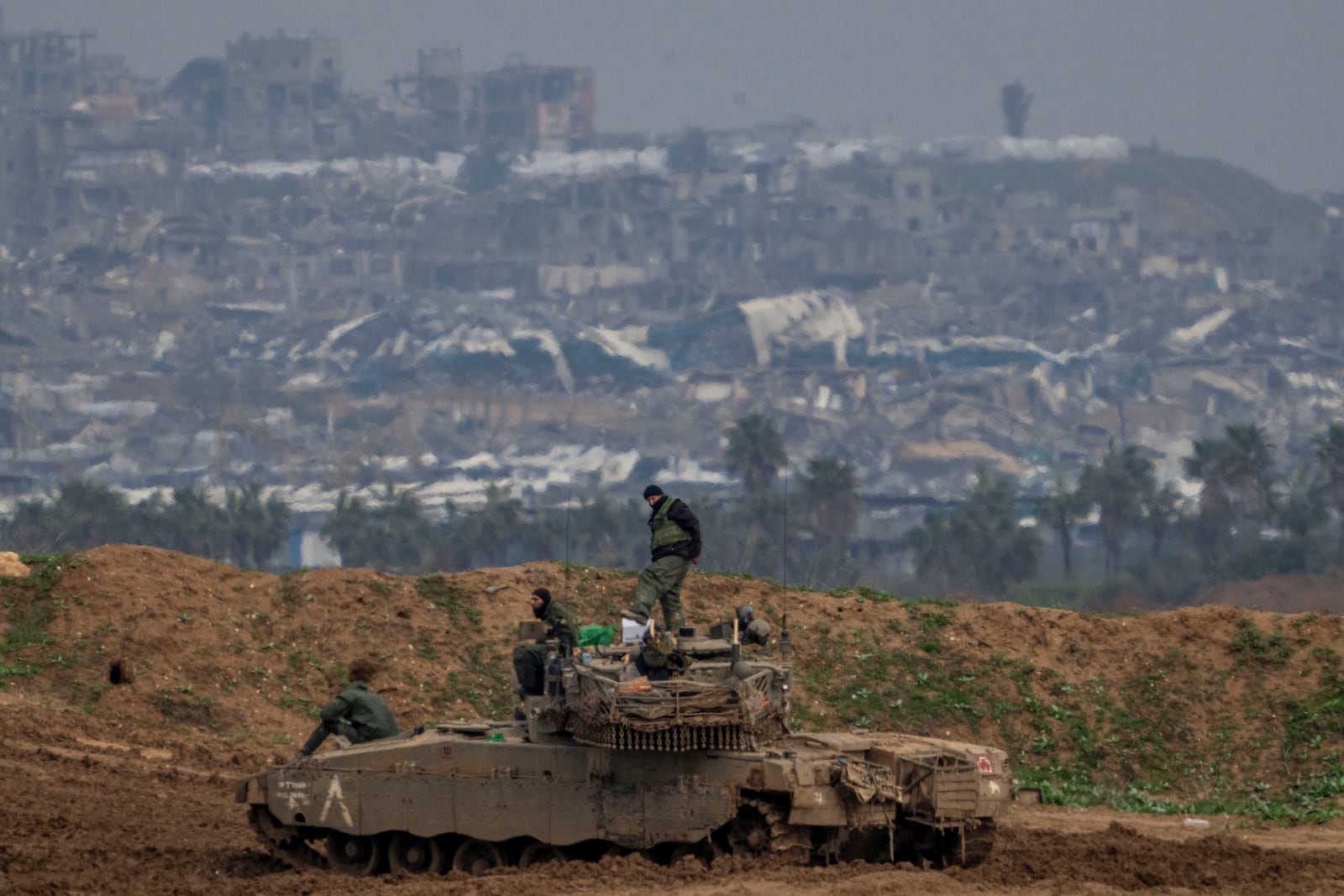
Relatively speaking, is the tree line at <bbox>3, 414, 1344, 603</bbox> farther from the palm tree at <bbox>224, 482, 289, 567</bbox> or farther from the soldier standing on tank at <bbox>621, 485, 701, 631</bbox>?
the soldier standing on tank at <bbox>621, 485, 701, 631</bbox>

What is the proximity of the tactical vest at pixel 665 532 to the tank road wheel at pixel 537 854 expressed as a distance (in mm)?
3168

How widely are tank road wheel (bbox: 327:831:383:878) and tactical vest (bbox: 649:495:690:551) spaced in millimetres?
3937

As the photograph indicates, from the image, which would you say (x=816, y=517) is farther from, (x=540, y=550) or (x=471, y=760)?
(x=471, y=760)

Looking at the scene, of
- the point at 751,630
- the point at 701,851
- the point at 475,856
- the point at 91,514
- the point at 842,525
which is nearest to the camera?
the point at 701,851

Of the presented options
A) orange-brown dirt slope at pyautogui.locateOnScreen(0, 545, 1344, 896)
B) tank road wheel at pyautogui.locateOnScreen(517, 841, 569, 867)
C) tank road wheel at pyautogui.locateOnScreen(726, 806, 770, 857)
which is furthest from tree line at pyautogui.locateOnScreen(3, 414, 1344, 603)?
tank road wheel at pyautogui.locateOnScreen(726, 806, 770, 857)

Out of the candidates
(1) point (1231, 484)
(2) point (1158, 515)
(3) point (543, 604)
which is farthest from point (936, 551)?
(3) point (543, 604)

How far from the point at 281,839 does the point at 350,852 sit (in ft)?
2.20

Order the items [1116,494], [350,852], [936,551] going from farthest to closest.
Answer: [1116,494], [936,551], [350,852]

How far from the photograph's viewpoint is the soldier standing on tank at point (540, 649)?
21.5 m

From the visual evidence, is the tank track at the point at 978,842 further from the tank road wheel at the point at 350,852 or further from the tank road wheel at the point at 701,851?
the tank road wheel at the point at 350,852

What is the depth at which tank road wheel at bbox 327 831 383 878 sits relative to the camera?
21.7 metres

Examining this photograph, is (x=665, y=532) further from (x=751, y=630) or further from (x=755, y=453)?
(x=755, y=453)

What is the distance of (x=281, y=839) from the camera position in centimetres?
2169

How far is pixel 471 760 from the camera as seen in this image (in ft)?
69.4
